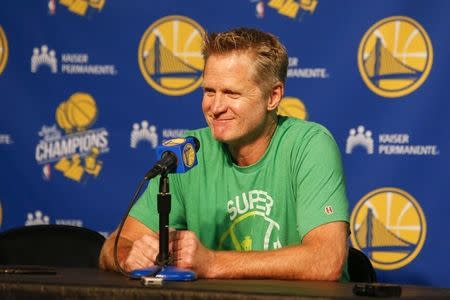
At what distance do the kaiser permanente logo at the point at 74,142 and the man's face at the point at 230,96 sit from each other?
1441 millimetres

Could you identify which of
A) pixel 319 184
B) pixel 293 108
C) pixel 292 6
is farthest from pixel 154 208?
pixel 292 6

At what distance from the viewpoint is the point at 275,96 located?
10.3ft

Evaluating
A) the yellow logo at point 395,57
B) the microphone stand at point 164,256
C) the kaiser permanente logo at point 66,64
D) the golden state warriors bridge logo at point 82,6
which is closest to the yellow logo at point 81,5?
the golden state warriors bridge logo at point 82,6

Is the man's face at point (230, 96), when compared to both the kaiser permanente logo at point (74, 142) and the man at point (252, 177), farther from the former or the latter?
the kaiser permanente logo at point (74, 142)

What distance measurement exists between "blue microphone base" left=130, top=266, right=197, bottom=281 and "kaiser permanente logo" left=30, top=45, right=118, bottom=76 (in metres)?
1.99

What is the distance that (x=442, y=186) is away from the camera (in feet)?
12.6

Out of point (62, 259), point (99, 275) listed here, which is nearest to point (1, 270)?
point (99, 275)

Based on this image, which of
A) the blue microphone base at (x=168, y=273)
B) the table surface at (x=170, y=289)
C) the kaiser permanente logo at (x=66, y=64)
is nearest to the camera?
the table surface at (x=170, y=289)

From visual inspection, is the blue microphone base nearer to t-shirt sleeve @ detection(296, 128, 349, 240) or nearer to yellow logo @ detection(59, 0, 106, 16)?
t-shirt sleeve @ detection(296, 128, 349, 240)

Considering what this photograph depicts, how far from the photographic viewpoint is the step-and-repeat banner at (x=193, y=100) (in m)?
3.87

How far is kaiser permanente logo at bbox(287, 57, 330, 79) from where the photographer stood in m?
4.00

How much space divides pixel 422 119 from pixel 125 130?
4.55 feet

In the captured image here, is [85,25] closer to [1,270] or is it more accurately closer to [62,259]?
[62,259]

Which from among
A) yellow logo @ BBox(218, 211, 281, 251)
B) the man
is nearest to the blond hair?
the man
